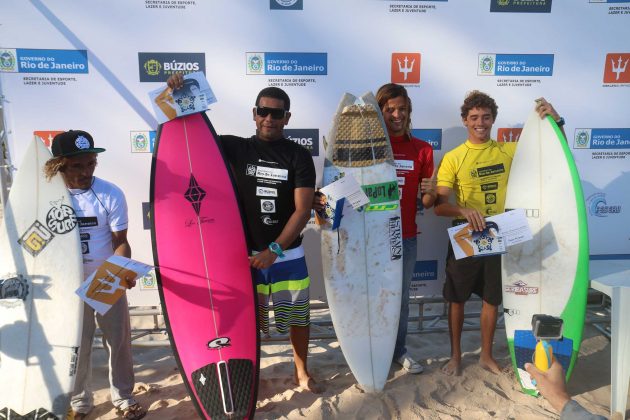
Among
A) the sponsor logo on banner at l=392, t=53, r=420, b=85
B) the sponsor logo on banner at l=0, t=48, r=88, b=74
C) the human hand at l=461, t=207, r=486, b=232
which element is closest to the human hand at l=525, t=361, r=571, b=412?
the human hand at l=461, t=207, r=486, b=232

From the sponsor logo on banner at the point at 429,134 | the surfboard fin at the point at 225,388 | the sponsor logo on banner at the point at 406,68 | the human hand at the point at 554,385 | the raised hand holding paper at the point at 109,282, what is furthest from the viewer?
the sponsor logo on banner at the point at 429,134

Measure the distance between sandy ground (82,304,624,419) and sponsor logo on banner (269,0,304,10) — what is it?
2332mm

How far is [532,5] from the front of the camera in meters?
2.69

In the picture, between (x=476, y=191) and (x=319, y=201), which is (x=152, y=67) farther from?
(x=476, y=191)

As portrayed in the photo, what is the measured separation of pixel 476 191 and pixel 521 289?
0.69 meters

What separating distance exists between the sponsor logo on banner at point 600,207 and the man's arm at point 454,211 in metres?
1.35

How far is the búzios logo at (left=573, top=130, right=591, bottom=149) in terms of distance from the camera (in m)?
2.88

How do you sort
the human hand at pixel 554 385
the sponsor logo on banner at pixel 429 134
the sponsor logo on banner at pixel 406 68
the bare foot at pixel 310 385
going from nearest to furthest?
the human hand at pixel 554 385 < the bare foot at pixel 310 385 < the sponsor logo on banner at pixel 406 68 < the sponsor logo on banner at pixel 429 134

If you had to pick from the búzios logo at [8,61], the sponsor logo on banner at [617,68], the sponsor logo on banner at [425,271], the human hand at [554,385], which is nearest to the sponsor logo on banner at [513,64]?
the sponsor logo on banner at [617,68]

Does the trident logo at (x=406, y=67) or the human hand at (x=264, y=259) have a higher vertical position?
the trident logo at (x=406, y=67)

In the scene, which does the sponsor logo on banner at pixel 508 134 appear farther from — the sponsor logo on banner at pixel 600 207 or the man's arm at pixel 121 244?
the man's arm at pixel 121 244

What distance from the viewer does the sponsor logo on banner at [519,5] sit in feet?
8.79

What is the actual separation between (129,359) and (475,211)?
2046mm

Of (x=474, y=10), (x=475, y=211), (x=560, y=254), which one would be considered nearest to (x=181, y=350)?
(x=475, y=211)
